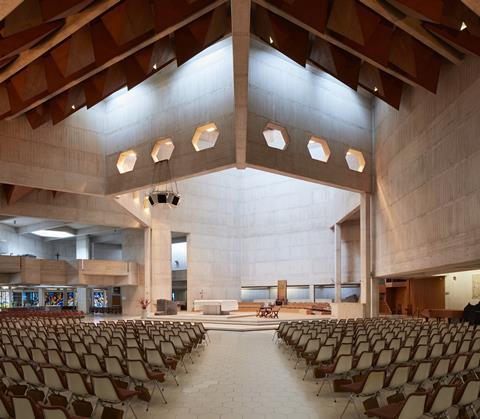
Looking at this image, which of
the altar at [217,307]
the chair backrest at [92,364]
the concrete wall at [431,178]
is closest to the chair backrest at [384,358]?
the chair backrest at [92,364]

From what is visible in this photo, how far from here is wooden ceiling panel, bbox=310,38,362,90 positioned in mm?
17312

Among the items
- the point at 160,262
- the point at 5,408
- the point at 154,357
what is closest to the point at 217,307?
the point at 160,262

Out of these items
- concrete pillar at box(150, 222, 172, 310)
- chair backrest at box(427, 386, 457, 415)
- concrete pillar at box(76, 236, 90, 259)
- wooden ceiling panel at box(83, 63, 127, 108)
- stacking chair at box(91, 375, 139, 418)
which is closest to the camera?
chair backrest at box(427, 386, 457, 415)

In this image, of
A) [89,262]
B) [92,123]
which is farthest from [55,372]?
[89,262]

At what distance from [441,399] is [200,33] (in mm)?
14148

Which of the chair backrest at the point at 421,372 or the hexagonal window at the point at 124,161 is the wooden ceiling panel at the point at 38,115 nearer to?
the hexagonal window at the point at 124,161

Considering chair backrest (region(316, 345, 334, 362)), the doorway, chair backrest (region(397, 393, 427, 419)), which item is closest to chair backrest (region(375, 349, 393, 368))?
chair backrest (region(316, 345, 334, 362))

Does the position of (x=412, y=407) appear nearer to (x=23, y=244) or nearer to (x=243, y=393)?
(x=243, y=393)

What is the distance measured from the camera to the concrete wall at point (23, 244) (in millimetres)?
34969

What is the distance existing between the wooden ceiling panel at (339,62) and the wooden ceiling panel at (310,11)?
14.0ft

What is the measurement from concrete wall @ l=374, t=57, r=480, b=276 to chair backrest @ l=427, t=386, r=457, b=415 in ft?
29.8

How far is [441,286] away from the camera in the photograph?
27.3m

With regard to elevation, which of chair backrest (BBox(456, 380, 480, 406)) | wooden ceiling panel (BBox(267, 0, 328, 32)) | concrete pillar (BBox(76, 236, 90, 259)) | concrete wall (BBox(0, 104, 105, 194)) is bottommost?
chair backrest (BBox(456, 380, 480, 406))

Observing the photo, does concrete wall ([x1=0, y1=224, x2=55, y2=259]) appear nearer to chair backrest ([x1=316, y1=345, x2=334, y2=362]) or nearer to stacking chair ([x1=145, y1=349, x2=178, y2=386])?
stacking chair ([x1=145, y1=349, x2=178, y2=386])
